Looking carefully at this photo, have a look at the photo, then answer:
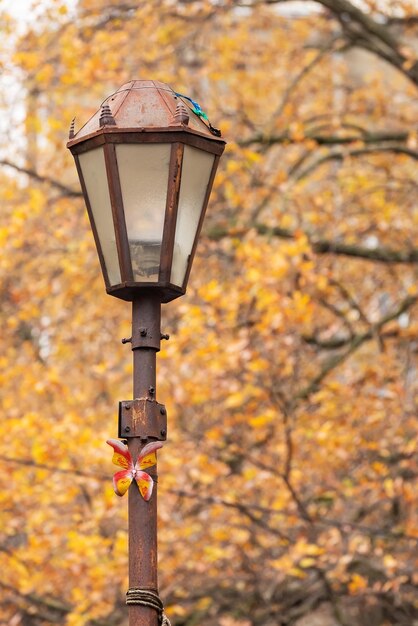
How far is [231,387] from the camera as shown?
372 inches

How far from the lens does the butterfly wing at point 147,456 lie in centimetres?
349

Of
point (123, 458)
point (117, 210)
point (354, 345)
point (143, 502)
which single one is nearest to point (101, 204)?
point (117, 210)

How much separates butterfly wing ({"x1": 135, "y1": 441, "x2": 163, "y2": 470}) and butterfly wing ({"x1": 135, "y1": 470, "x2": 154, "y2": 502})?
0.07ft

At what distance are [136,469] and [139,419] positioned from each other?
0.52 feet

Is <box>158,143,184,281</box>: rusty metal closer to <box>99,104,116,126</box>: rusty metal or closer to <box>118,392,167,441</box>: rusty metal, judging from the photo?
→ <box>99,104,116,126</box>: rusty metal

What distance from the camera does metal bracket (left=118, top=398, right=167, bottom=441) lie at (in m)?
3.57

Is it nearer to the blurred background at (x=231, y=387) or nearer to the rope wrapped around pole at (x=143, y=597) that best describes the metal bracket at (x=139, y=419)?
the rope wrapped around pole at (x=143, y=597)

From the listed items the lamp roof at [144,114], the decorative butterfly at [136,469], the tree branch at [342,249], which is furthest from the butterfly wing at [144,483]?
the tree branch at [342,249]

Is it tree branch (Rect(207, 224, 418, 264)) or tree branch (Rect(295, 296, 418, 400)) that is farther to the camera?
tree branch (Rect(207, 224, 418, 264))

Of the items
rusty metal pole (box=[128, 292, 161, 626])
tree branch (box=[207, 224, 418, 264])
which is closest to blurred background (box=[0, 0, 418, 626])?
tree branch (box=[207, 224, 418, 264])

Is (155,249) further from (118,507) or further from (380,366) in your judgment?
(380,366)

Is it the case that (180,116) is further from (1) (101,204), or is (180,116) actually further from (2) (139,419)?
(2) (139,419)

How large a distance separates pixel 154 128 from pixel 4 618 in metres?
8.38

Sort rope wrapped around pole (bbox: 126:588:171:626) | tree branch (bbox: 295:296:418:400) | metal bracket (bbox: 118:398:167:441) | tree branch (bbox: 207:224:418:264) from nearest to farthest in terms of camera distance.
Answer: rope wrapped around pole (bbox: 126:588:171:626), metal bracket (bbox: 118:398:167:441), tree branch (bbox: 295:296:418:400), tree branch (bbox: 207:224:418:264)
